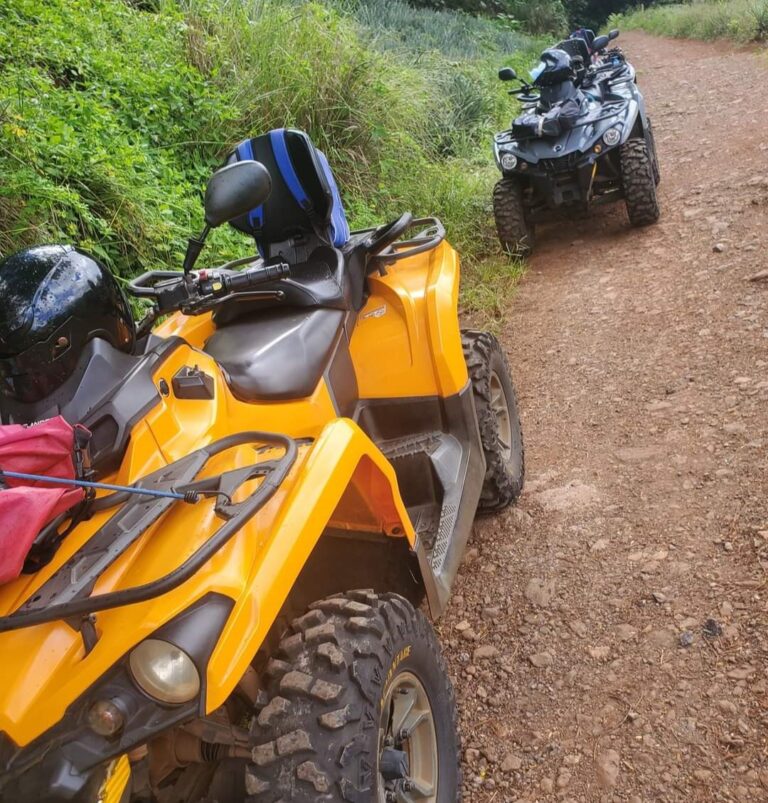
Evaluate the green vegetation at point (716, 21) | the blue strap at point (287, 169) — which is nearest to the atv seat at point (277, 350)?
the blue strap at point (287, 169)

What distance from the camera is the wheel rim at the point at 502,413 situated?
10.6 ft

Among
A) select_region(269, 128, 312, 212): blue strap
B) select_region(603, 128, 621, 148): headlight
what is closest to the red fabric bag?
select_region(269, 128, 312, 212): blue strap

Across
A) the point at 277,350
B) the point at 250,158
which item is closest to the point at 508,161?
the point at 250,158

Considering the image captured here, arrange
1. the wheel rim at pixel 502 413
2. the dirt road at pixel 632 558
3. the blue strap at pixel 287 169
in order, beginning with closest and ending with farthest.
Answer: the dirt road at pixel 632 558 < the blue strap at pixel 287 169 < the wheel rim at pixel 502 413

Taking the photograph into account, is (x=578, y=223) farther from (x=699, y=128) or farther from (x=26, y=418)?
(x=26, y=418)

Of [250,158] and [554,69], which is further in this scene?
[554,69]

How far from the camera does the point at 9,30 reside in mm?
5113

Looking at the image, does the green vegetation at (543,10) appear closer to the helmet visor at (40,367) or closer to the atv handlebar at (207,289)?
the atv handlebar at (207,289)

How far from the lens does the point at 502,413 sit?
3305 millimetres

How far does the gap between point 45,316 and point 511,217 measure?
4950 mm

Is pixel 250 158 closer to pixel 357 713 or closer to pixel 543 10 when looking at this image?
pixel 357 713

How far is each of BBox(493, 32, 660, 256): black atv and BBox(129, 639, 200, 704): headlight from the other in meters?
5.32

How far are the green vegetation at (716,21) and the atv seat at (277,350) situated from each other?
15366 mm

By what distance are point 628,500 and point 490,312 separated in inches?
99.5
